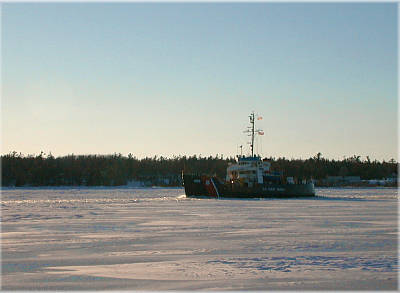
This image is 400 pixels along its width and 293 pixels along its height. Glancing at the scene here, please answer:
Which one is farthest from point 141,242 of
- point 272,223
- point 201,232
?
point 272,223

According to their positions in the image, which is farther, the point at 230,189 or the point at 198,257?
the point at 230,189

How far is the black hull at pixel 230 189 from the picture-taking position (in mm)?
73438

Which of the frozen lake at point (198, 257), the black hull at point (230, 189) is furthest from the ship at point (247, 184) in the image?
the frozen lake at point (198, 257)

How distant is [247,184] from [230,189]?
2.48m

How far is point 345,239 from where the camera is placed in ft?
76.3

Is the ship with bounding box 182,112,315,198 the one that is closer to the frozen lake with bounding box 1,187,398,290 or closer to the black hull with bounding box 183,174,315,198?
the black hull with bounding box 183,174,315,198

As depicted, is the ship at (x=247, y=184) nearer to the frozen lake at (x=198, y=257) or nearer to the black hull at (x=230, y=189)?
the black hull at (x=230, y=189)

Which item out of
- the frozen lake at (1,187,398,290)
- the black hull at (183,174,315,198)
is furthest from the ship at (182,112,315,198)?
the frozen lake at (1,187,398,290)

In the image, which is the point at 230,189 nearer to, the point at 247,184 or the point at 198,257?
the point at 247,184

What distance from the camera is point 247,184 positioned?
74500 mm

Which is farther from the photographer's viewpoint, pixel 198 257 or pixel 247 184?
pixel 247 184

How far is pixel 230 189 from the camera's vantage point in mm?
73438

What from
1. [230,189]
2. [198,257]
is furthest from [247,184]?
[198,257]

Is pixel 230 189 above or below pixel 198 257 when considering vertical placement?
above
